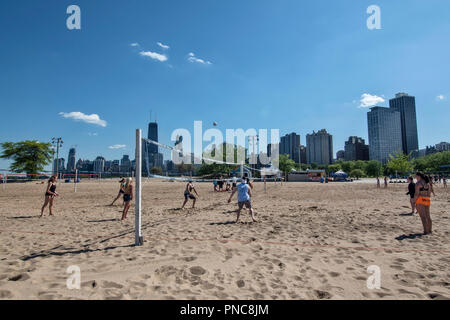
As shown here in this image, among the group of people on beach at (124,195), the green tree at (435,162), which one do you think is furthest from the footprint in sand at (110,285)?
the green tree at (435,162)

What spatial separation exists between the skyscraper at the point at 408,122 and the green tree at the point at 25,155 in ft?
512

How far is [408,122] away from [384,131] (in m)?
17.5

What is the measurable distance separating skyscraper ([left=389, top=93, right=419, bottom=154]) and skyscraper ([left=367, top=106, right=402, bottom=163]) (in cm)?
298

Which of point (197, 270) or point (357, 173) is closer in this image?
point (197, 270)

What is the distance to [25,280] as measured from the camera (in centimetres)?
315

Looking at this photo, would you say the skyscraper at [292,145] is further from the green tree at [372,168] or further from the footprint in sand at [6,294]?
the footprint in sand at [6,294]

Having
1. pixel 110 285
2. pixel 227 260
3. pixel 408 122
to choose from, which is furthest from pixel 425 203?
pixel 408 122

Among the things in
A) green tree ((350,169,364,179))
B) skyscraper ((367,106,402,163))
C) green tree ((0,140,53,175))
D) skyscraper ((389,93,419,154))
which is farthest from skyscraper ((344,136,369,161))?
green tree ((0,140,53,175))

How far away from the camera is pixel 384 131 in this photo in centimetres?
11900

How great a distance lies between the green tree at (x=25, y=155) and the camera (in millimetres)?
42969

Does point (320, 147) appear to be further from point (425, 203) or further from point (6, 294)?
point (6, 294)

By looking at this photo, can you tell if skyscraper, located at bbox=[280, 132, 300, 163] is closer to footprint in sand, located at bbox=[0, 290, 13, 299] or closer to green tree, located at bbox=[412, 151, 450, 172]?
green tree, located at bbox=[412, 151, 450, 172]
